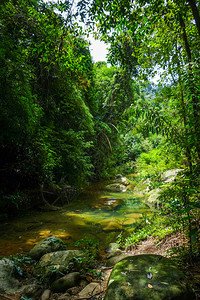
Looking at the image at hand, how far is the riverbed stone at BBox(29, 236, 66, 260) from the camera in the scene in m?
3.09

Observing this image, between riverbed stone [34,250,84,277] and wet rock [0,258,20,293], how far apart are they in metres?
0.33

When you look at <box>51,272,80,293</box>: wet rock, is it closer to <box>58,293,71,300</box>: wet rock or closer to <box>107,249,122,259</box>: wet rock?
<box>58,293,71,300</box>: wet rock

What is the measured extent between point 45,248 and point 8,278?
844mm

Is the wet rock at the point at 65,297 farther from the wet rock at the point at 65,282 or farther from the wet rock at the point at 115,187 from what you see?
the wet rock at the point at 115,187

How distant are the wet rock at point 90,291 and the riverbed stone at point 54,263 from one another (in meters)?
0.48

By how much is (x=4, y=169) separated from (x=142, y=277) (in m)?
5.05

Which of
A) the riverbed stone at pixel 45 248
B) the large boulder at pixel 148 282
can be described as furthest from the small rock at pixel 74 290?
the riverbed stone at pixel 45 248

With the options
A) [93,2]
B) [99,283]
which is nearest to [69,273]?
[99,283]

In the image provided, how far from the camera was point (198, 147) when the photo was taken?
2.08 metres

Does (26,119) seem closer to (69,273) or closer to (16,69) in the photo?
(16,69)

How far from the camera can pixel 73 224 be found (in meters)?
5.17

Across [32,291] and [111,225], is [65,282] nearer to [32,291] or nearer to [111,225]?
[32,291]

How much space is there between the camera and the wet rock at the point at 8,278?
87.3 inches

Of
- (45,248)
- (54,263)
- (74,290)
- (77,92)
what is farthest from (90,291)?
(77,92)
